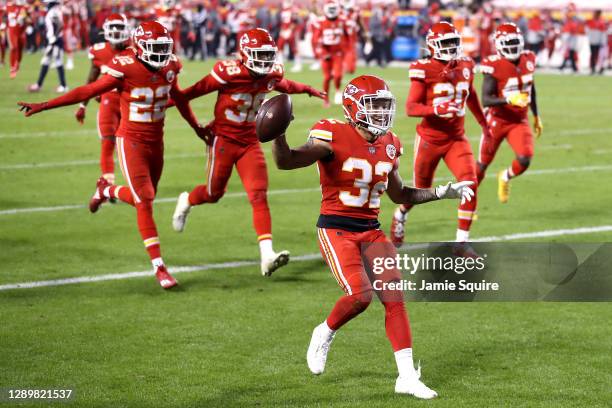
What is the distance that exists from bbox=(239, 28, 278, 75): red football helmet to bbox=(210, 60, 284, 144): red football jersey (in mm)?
113

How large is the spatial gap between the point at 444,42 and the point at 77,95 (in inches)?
127

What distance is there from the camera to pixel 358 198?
6801 millimetres

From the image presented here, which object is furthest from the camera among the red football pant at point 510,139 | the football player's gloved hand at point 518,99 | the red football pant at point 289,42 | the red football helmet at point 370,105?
the red football pant at point 289,42

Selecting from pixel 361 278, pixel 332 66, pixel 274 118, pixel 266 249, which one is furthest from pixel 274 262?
pixel 332 66

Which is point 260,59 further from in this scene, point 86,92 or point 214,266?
point 214,266

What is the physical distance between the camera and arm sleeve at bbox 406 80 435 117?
9914 mm

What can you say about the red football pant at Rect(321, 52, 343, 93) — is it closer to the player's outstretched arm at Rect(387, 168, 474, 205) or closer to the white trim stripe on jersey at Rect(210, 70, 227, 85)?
the white trim stripe on jersey at Rect(210, 70, 227, 85)

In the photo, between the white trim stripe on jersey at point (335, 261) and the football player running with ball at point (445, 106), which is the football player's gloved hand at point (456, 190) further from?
the football player running with ball at point (445, 106)

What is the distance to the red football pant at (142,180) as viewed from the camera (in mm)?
9422

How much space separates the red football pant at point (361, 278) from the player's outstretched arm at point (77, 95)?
309cm

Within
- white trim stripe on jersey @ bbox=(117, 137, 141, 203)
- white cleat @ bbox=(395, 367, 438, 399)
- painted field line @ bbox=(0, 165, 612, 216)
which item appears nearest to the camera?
white cleat @ bbox=(395, 367, 438, 399)

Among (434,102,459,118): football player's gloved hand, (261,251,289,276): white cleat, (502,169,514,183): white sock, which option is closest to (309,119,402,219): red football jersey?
(261,251,289,276): white cleat

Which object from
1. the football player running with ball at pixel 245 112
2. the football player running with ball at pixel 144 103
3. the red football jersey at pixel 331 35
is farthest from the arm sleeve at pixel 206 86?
the red football jersey at pixel 331 35

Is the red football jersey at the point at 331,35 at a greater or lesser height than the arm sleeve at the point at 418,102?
lesser
